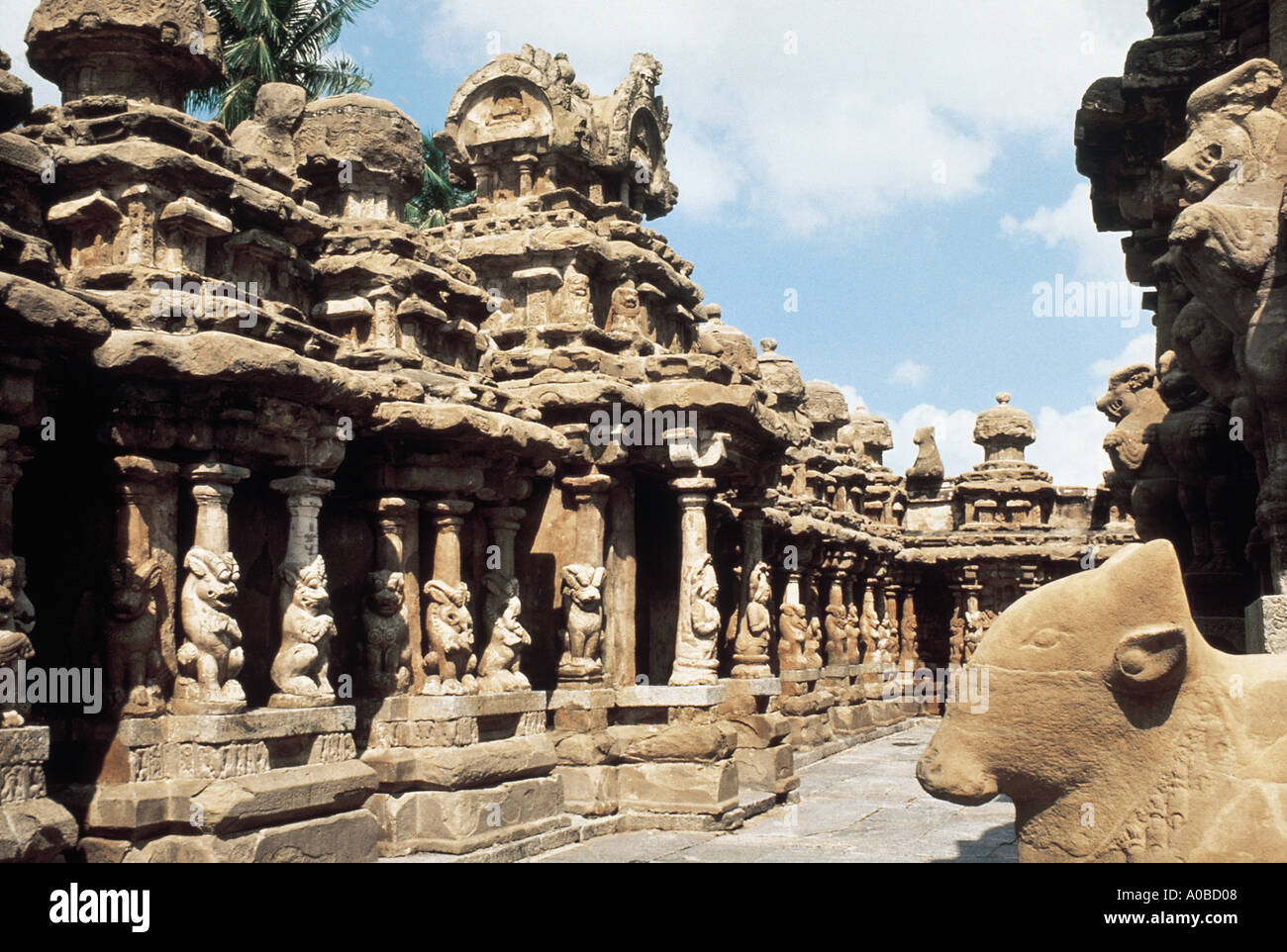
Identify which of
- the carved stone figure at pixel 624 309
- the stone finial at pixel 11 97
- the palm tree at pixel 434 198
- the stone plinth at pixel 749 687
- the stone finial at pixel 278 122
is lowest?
the stone plinth at pixel 749 687

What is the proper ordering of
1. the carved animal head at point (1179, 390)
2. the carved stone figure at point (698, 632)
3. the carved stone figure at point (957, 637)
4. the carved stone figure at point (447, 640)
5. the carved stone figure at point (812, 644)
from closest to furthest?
1. the carved animal head at point (1179, 390)
2. the carved stone figure at point (447, 640)
3. the carved stone figure at point (698, 632)
4. the carved stone figure at point (812, 644)
5. the carved stone figure at point (957, 637)

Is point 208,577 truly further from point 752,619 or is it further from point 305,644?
point 752,619

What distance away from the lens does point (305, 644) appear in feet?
24.9

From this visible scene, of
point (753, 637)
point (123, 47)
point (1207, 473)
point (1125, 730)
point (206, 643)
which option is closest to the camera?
point (1125, 730)

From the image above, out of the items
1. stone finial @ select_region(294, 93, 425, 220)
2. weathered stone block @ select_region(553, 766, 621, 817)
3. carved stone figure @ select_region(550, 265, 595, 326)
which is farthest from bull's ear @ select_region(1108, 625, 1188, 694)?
carved stone figure @ select_region(550, 265, 595, 326)

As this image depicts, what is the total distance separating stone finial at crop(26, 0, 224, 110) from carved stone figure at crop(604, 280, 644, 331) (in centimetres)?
513

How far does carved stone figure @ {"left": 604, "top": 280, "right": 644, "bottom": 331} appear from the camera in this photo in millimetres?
12672

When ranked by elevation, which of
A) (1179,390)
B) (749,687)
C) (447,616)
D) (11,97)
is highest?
(11,97)

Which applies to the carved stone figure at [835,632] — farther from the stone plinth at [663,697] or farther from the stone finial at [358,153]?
the stone finial at [358,153]

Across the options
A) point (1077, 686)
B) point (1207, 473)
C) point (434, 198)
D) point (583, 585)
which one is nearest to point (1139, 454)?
point (1207, 473)

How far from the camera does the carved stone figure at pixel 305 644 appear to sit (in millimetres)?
7535

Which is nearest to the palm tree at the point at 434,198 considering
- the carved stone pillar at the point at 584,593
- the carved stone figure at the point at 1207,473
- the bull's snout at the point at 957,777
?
the carved stone pillar at the point at 584,593

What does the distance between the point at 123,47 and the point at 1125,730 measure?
689 cm

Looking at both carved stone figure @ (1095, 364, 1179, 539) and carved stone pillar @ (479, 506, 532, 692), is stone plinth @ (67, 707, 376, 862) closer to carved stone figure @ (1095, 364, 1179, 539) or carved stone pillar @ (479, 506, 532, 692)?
carved stone pillar @ (479, 506, 532, 692)
